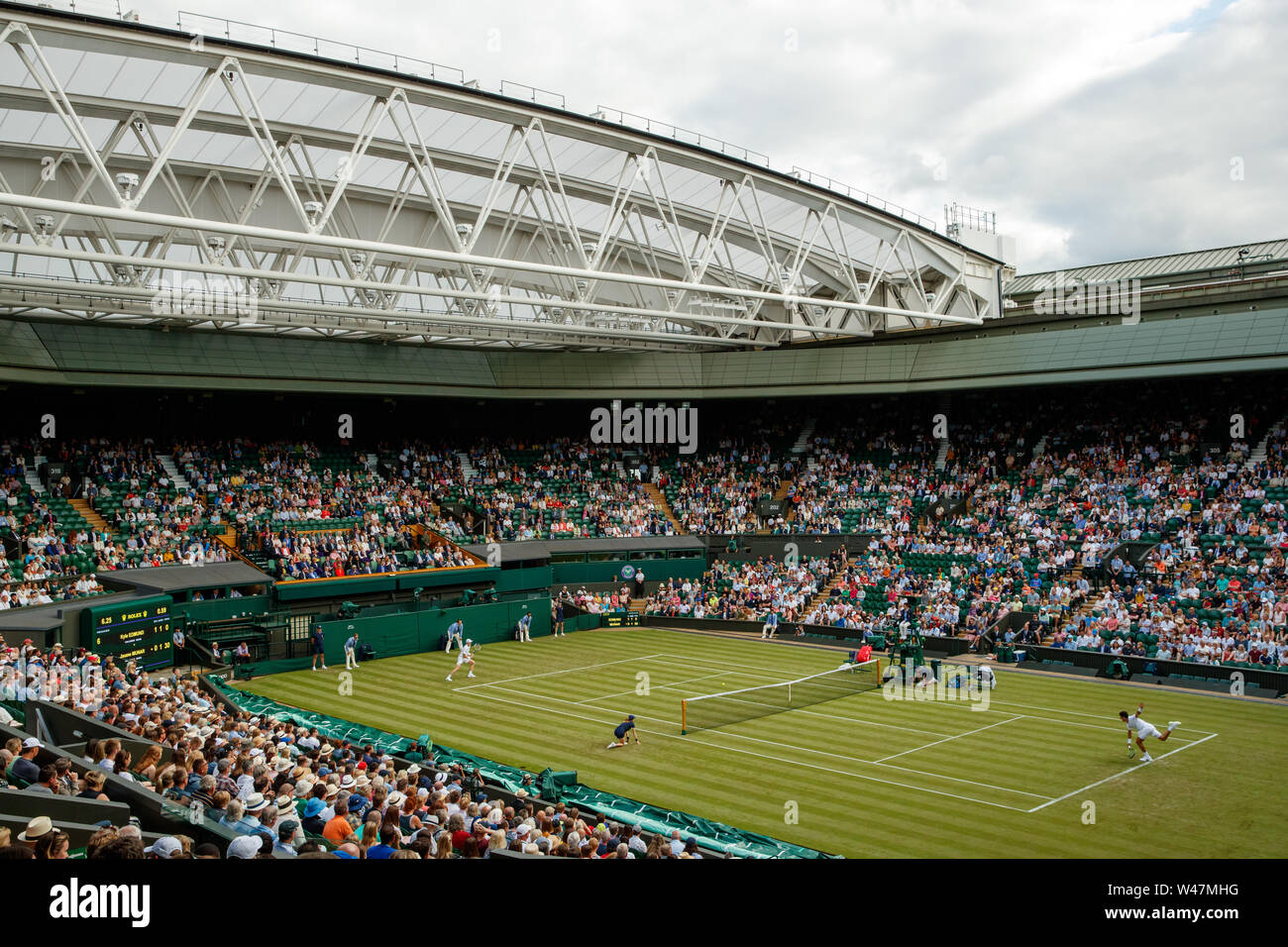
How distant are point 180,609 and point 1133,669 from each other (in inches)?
1142

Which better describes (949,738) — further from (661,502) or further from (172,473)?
(172,473)

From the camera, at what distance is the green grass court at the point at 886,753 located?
1595 centimetres

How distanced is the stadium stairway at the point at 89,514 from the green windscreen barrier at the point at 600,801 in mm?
17875

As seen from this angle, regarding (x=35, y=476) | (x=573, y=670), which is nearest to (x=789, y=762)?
(x=573, y=670)

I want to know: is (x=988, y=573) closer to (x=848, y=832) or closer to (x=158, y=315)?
(x=848, y=832)

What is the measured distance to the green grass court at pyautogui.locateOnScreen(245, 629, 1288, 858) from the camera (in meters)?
16.0

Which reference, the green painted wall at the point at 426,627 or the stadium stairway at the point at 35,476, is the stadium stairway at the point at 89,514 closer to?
the stadium stairway at the point at 35,476

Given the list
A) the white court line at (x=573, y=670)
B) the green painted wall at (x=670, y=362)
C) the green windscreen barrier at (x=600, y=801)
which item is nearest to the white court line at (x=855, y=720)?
the green windscreen barrier at (x=600, y=801)

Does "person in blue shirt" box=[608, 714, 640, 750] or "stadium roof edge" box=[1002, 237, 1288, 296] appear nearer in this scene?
"person in blue shirt" box=[608, 714, 640, 750]

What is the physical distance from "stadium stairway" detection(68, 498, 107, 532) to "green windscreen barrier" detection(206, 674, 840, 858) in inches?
704

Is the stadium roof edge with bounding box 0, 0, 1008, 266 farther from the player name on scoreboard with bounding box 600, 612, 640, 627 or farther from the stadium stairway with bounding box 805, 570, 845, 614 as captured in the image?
the player name on scoreboard with bounding box 600, 612, 640, 627

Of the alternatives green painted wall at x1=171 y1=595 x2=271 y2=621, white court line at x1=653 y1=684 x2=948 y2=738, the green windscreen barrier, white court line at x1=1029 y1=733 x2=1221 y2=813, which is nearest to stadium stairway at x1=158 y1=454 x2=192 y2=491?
green painted wall at x1=171 y1=595 x2=271 y2=621

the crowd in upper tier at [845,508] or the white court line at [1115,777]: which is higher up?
the crowd in upper tier at [845,508]
